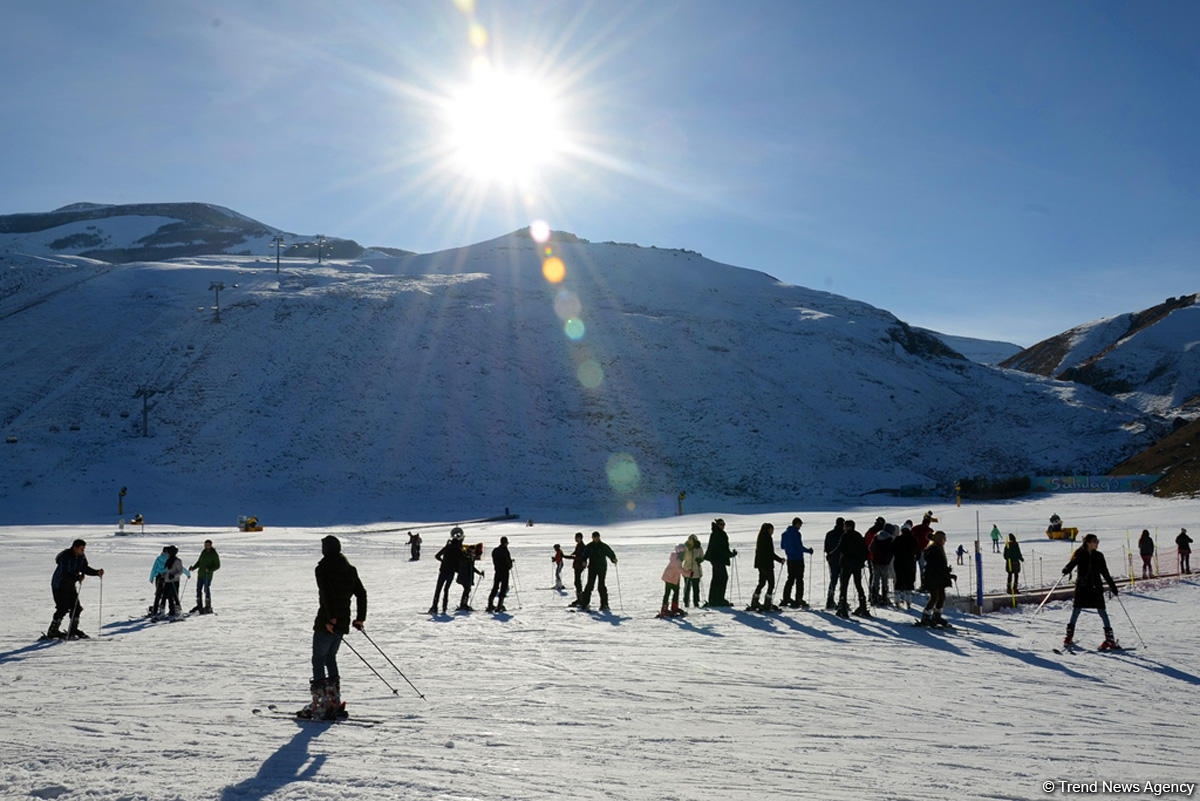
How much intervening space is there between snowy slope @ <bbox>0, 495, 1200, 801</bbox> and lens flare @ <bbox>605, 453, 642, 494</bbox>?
46.3m

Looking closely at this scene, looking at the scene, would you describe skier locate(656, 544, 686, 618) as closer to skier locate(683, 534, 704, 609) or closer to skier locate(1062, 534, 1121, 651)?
skier locate(683, 534, 704, 609)

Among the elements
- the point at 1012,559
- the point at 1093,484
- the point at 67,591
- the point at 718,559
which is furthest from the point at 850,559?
the point at 1093,484

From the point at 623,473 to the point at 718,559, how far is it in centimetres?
4946

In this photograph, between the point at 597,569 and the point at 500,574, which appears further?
the point at 500,574

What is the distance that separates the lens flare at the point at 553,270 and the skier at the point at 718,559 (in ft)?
298

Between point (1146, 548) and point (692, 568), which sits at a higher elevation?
point (1146, 548)

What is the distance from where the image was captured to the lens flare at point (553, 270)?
108338 millimetres

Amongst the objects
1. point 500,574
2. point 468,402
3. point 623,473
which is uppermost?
point 468,402

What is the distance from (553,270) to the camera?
369ft

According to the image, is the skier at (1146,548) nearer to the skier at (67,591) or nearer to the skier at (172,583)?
the skier at (172,583)

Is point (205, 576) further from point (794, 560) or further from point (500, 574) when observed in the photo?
point (794, 560)
